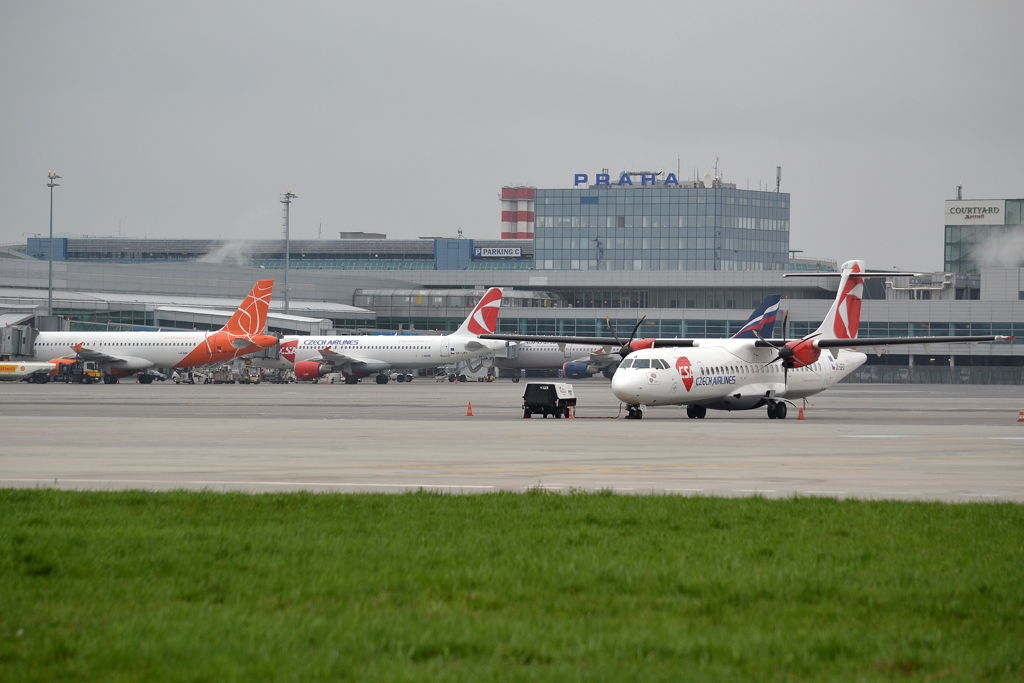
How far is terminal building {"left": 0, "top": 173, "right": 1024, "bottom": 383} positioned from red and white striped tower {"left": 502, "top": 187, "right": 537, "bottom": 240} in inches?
854

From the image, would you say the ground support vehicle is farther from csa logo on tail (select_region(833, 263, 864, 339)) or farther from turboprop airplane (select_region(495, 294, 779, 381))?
turboprop airplane (select_region(495, 294, 779, 381))

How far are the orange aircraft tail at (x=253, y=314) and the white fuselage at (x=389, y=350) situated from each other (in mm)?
8057

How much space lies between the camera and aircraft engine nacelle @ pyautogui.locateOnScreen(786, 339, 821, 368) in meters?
40.7

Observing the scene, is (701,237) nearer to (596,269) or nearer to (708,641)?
(596,269)

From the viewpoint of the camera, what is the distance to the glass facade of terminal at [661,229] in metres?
147

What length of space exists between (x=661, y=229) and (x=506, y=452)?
129m

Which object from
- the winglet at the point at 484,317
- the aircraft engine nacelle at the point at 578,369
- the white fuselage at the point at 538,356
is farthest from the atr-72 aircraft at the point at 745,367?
the white fuselage at the point at 538,356

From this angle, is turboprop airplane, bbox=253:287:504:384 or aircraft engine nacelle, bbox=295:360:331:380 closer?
turboprop airplane, bbox=253:287:504:384

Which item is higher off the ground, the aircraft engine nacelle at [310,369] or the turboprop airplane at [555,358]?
the turboprop airplane at [555,358]

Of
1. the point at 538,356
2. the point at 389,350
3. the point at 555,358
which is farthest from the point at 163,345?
the point at 555,358

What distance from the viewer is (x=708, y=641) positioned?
22.4ft

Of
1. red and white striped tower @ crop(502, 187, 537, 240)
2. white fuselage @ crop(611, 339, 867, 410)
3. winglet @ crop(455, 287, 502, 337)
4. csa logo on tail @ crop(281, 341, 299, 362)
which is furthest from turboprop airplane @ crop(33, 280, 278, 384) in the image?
red and white striped tower @ crop(502, 187, 537, 240)

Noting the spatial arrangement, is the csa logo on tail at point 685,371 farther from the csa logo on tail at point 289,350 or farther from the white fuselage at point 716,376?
the csa logo on tail at point 289,350

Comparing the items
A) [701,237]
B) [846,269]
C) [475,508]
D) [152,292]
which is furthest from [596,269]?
[475,508]
